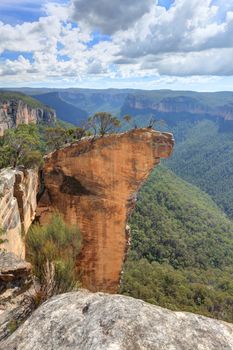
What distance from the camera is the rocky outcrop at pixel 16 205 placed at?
17781mm

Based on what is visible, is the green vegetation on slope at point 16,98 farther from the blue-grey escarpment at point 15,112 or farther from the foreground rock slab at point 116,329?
the foreground rock slab at point 116,329

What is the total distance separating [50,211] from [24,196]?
17.2 feet

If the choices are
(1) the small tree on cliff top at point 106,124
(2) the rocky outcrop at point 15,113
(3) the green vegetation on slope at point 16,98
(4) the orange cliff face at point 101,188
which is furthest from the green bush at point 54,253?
(3) the green vegetation on slope at point 16,98

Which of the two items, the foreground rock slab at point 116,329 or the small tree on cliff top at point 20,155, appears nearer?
the foreground rock slab at point 116,329

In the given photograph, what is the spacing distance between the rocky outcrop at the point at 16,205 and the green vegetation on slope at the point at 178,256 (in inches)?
832

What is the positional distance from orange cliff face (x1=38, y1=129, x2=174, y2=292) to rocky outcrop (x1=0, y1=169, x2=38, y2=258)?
7.94 ft

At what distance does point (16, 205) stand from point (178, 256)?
176ft

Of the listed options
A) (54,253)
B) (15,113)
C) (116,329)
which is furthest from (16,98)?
(116,329)

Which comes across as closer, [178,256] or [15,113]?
[178,256]

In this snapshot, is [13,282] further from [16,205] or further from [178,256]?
[178,256]

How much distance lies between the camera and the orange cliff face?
84.9 feet

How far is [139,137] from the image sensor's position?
84.3 feet

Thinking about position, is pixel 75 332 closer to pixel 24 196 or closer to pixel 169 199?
pixel 24 196

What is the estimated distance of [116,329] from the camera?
5418mm
